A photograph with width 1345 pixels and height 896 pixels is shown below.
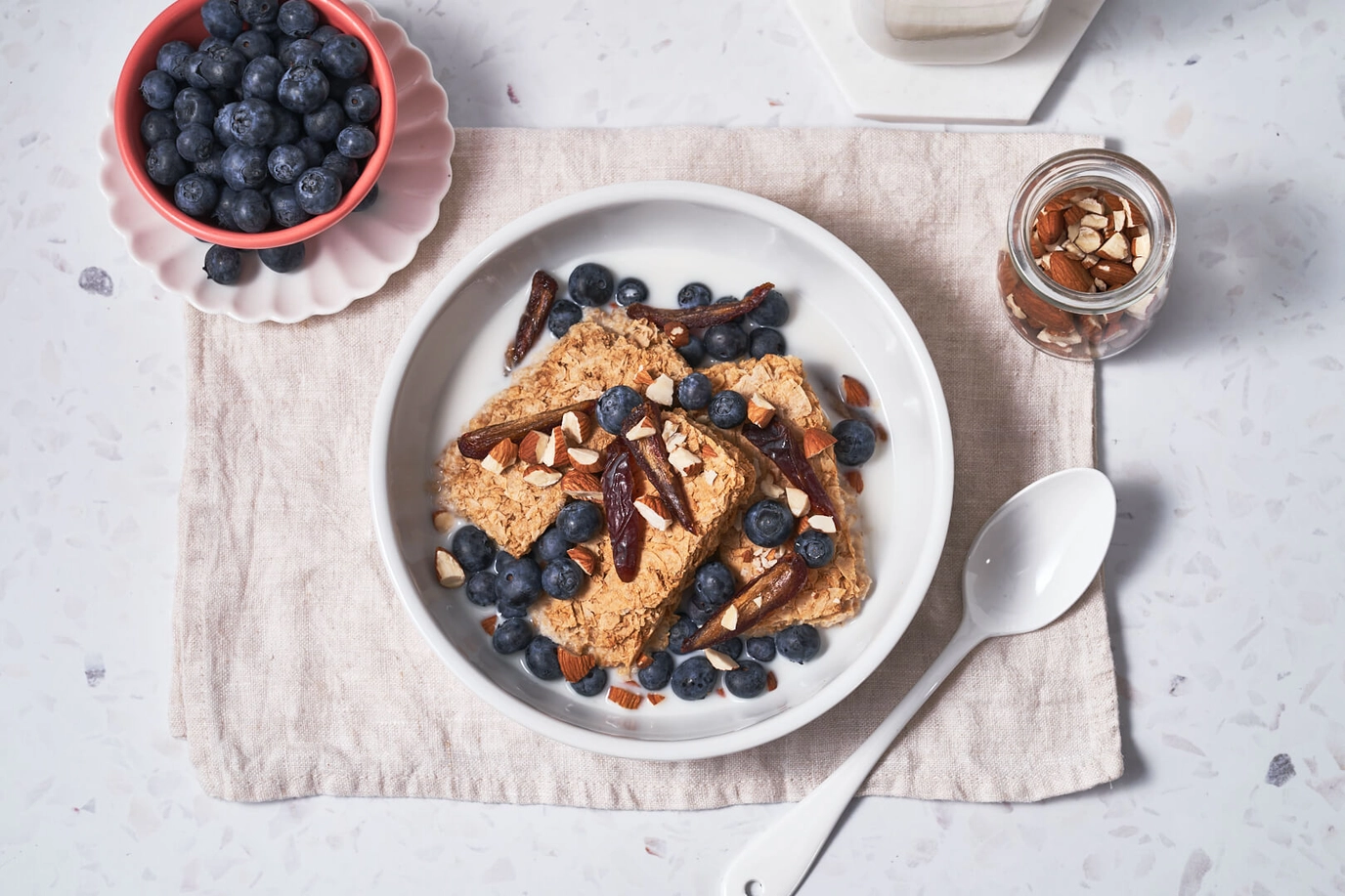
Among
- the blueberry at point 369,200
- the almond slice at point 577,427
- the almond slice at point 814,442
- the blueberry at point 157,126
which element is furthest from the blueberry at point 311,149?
the almond slice at point 814,442

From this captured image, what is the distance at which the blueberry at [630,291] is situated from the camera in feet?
5.35

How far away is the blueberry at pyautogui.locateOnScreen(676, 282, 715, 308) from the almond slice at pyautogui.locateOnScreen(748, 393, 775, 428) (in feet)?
0.73

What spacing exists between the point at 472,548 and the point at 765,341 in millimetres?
616

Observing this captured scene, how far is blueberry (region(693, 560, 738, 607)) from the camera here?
1493mm

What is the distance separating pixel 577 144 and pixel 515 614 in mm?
852

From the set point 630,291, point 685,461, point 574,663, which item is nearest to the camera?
point 685,461

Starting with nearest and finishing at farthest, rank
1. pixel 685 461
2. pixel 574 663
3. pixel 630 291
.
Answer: pixel 685 461 < pixel 574 663 < pixel 630 291

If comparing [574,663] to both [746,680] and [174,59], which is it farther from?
[174,59]

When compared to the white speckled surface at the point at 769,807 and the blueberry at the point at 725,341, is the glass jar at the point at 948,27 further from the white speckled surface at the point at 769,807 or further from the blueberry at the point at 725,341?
the blueberry at the point at 725,341

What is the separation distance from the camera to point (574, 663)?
1.53 meters

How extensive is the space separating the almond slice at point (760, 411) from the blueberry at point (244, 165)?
873mm

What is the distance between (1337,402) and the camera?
1740 mm

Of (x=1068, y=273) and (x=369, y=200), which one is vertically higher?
(x=369, y=200)

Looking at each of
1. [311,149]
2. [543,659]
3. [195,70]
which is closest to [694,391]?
[543,659]
